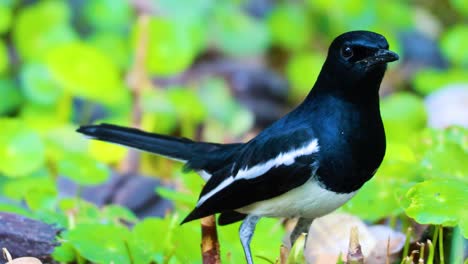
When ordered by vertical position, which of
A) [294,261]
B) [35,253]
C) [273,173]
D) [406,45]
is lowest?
[35,253]

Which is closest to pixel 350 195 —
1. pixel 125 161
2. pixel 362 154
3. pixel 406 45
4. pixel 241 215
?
pixel 362 154

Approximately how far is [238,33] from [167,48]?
111 centimetres

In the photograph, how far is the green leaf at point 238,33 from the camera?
5332mm

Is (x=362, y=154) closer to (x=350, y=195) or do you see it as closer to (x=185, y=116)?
(x=350, y=195)

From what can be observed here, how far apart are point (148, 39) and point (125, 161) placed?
1.92 feet

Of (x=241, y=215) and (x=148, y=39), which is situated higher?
(x=148, y=39)

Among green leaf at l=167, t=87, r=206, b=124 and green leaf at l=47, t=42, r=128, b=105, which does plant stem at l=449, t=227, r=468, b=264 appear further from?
green leaf at l=167, t=87, r=206, b=124

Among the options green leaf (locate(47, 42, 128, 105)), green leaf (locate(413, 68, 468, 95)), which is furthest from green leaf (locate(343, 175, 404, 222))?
green leaf (locate(413, 68, 468, 95))

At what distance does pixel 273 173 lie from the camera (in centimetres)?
240

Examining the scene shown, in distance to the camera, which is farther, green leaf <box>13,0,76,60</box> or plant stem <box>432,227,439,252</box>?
green leaf <box>13,0,76,60</box>

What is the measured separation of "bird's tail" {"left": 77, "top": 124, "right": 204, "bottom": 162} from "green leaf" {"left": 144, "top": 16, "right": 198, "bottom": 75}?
1369 mm

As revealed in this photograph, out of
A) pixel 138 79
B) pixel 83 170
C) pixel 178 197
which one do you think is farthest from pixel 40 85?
pixel 178 197

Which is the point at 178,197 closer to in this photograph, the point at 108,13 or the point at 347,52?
the point at 347,52

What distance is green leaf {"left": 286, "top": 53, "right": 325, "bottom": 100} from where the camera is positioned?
541 centimetres
